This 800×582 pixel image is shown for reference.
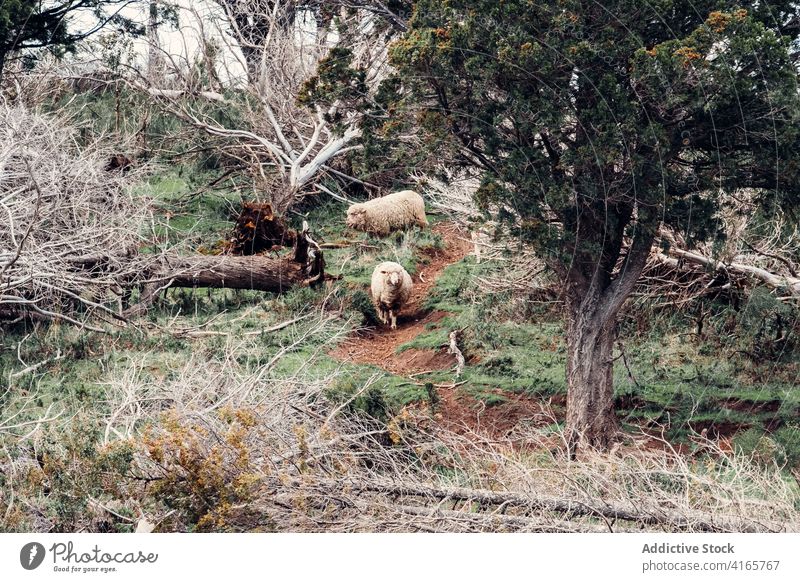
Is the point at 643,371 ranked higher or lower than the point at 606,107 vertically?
lower

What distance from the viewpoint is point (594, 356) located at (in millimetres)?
8633

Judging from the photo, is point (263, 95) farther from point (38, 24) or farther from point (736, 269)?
point (736, 269)

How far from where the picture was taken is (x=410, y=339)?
10.2 metres

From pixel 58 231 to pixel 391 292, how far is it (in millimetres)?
3304

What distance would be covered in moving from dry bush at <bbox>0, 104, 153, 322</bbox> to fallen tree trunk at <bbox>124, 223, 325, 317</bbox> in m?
0.31

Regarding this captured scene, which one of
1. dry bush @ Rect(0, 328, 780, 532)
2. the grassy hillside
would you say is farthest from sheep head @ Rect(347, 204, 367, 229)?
dry bush @ Rect(0, 328, 780, 532)

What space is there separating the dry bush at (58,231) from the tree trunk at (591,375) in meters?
4.08

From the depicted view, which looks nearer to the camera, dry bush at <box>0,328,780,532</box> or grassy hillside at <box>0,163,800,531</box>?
dry bush at <box>0,328,780,532</box>

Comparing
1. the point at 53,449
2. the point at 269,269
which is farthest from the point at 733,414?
the point at 53,449

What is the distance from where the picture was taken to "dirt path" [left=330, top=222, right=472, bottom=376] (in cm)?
958

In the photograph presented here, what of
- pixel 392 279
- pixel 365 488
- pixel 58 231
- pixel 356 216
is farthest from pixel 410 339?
pixel 365 488

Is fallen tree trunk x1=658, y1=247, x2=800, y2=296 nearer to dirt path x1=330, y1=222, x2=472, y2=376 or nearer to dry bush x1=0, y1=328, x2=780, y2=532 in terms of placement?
dirt path x1=330, y1=222, x2=472, y2=376

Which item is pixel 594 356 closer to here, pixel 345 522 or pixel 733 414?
pixel 733 414

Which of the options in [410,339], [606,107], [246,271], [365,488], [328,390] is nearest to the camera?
[365,488]
